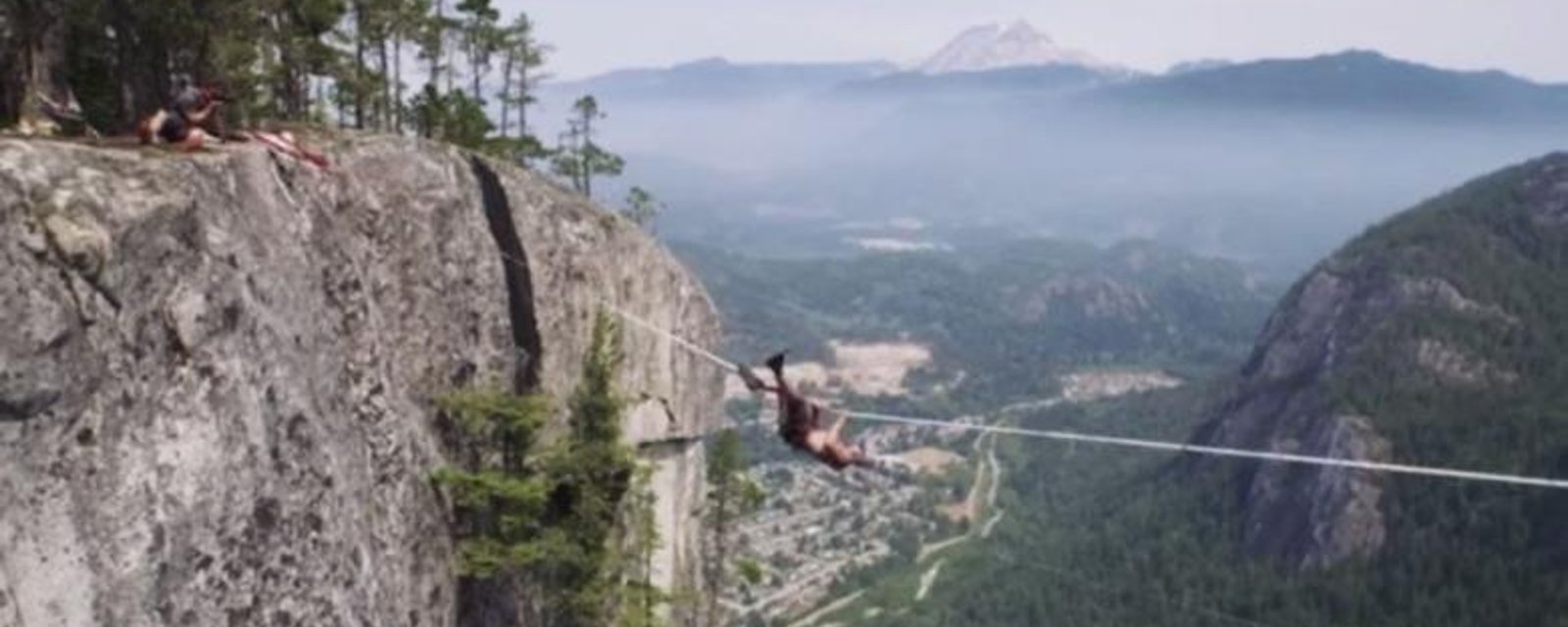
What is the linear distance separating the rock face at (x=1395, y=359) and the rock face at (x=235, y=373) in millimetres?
102862

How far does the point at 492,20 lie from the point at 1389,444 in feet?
327

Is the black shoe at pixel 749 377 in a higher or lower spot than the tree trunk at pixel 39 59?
lower

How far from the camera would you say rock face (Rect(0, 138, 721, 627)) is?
18000mm

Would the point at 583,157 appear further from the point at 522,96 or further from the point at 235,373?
the point at 235,373

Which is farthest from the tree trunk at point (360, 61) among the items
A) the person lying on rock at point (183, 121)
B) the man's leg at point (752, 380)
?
the man's leg at point (752, 380)

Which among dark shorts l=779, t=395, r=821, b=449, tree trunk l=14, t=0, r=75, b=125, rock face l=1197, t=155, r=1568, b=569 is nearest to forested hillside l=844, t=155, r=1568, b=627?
rock face l=1197, t=155, r=1568, b=569

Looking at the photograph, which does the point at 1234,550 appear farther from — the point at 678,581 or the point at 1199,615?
the point at 678,581

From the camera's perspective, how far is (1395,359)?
447ft

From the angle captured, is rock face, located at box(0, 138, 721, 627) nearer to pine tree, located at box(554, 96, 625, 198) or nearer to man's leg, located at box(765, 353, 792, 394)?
man's leg, located at box(765, 353, 792, 394)

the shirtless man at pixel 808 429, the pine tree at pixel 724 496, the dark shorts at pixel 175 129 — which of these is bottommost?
the pine tree at pixel 724 496

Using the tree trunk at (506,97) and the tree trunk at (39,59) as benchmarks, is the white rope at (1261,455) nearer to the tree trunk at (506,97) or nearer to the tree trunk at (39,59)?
the tree trunk at (39,59)

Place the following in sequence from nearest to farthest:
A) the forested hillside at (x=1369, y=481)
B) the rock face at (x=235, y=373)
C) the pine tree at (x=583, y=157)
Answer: the rock face at (x=235, y=373) < the pine tree at (x=583, y=157) < the forested hillside at (x=1369, y=481)

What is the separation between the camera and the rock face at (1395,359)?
120 meters

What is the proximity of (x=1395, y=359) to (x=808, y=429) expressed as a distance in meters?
129
